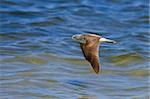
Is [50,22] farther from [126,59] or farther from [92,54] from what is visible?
[92,54]

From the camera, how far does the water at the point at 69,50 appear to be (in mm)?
5996

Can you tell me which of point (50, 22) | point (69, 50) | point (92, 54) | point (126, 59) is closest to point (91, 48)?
point (92, 54)

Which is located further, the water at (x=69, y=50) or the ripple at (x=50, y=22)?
the ripple at (x=50, y=22)

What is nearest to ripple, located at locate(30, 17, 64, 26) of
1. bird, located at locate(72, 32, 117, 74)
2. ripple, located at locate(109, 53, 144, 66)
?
ripple, located at locate(109, 53, 144, 66)

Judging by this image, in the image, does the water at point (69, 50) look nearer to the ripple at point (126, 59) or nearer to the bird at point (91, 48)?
the ripple at point (126, 59)

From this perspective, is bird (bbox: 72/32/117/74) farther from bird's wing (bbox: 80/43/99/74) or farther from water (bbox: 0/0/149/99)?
water (bbox: 0/0/149/99)

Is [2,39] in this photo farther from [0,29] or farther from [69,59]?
[69,59]

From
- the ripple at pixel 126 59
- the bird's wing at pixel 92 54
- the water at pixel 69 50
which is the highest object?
the bird's wing at pixel 92 54

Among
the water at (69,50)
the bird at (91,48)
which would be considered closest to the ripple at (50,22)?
the water at (69,50)

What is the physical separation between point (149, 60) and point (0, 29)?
2208 millimetres

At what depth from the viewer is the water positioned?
19.7ft

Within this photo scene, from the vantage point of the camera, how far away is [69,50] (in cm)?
755

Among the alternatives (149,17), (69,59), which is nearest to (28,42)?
(69,59)

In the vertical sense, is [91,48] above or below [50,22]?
above
